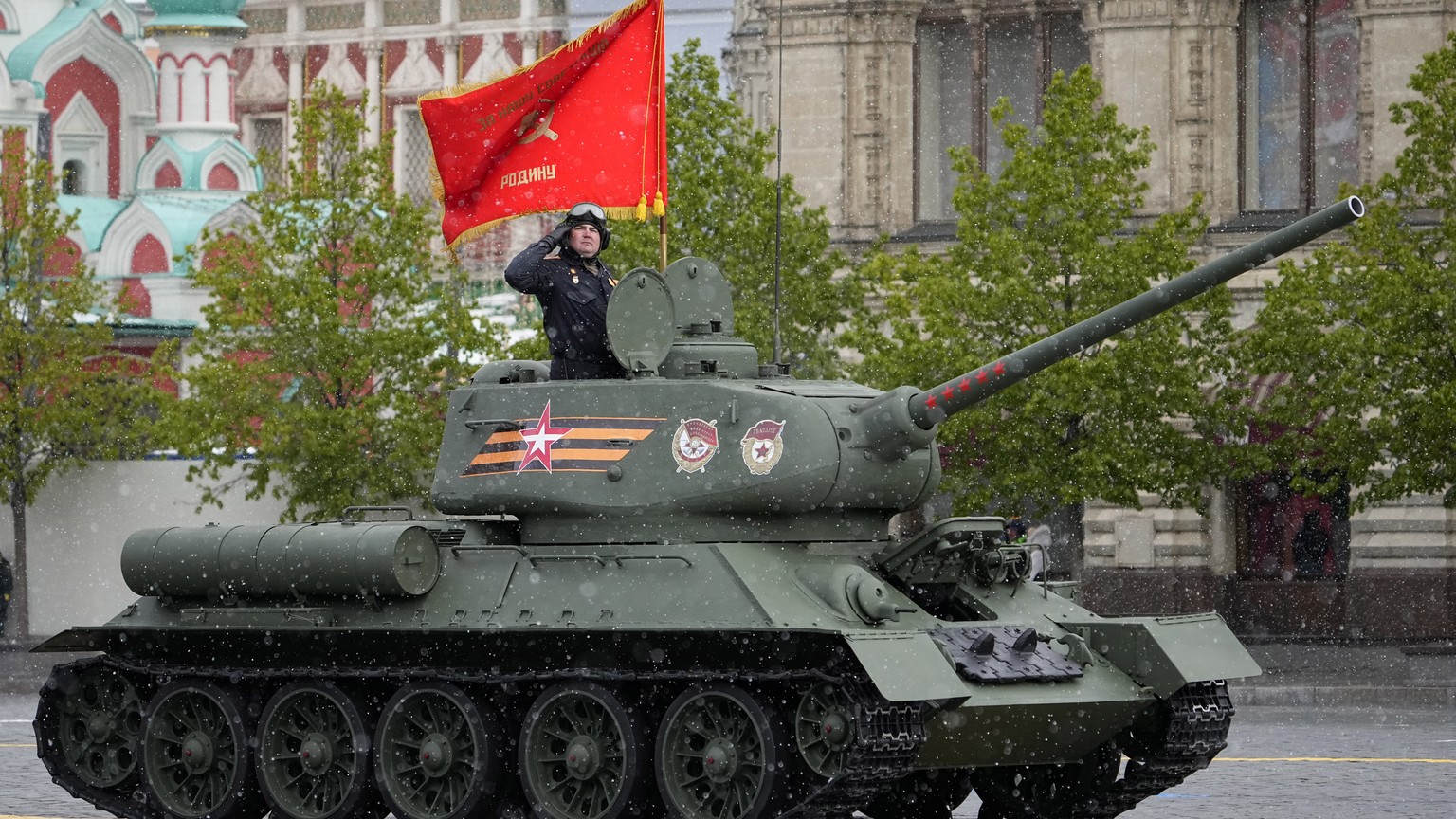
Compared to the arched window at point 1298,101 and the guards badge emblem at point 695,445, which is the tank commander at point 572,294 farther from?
the arched window at point 1298,101

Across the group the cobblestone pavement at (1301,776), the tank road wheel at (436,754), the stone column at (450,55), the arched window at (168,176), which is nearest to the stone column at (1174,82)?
the cobblestone pavement at (1301,776)

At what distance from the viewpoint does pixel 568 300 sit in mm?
15781

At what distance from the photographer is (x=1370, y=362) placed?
28.3 meters

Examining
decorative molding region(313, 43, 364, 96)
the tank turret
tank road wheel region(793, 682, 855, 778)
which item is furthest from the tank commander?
decorative molding region(313, 43, 364, 96)

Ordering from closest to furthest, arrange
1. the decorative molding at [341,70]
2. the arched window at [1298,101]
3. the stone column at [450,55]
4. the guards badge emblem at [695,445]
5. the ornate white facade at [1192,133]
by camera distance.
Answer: the guards badge emblem at [695,445]
the ornate white facade at [1192,133]
the arched window at [1298,101]
the stone column at [450,55]
the decorative molding at [341,70]

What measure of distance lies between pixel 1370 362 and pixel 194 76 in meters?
30.9

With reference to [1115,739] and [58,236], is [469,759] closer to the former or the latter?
[1115,739]

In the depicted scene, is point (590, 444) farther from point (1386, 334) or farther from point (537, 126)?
point (1386, 334)

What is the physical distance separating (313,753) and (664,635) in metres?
2.52

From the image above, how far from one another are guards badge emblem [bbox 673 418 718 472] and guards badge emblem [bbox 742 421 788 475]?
0.19 meters

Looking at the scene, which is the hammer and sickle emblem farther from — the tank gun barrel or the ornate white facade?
the ornate white facade

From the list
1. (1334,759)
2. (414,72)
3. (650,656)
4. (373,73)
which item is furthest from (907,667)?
(373,73)

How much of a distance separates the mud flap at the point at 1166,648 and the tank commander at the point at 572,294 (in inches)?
123

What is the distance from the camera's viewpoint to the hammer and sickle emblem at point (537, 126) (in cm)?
1767
